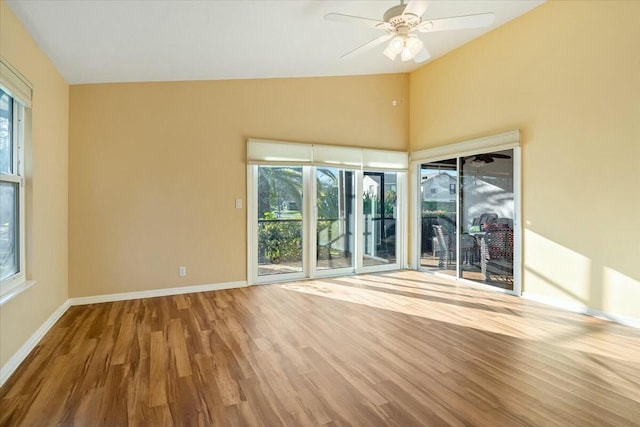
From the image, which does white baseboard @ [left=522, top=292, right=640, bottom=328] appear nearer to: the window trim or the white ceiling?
the white ceiling

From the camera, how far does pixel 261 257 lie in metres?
5.01

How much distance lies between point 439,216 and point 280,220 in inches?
102

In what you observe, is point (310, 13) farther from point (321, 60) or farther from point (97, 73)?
point (97, 73)

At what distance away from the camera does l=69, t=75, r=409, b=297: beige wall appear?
13.3 ft

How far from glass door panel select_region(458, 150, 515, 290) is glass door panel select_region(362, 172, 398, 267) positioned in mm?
1245

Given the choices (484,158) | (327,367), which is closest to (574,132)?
(484,158)

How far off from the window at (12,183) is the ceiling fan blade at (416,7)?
114 inches

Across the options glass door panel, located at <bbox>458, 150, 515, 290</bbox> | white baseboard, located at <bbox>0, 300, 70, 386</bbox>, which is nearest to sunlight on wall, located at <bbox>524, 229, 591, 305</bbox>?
glass door panel, located at <bbox>458, 150, 515, 290</bbox>

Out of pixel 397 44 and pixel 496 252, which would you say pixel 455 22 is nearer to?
pixel 397 44

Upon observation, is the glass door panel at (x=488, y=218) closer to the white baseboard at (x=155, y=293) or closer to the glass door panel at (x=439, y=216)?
the glass door panel at (x=439, y=216)

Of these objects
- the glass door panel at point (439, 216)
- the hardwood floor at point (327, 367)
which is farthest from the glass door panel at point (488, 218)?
the hardwood floor at point (327, 367)

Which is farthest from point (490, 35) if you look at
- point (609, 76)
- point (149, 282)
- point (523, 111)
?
point (149, 282)

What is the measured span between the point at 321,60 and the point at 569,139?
3.07 metres

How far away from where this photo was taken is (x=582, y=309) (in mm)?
3668
